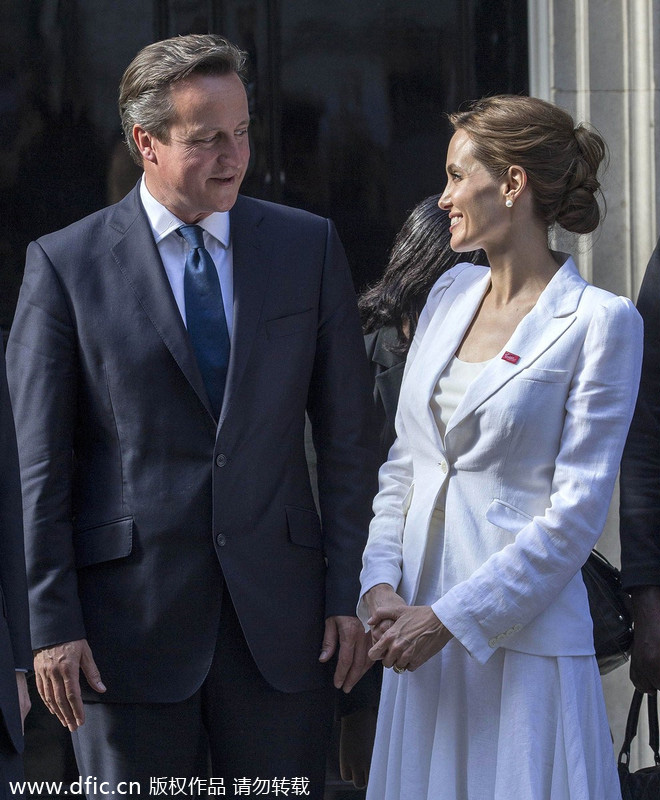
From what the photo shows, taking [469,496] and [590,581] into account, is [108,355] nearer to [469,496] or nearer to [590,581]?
[469,496]

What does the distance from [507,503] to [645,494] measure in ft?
2.03

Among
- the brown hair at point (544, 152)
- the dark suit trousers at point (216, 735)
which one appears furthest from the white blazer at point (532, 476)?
the dark suit trousers at point (216, 735)

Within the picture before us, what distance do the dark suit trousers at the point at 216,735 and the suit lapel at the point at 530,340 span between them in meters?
0.73

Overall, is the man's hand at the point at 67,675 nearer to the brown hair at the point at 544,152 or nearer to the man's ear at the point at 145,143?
the man's ear at the point at 145,143

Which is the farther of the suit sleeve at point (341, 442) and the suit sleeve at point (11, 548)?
the suit sleeve at point (341, 442)

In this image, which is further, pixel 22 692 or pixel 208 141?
pixel 208 141

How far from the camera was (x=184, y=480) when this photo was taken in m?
2.80

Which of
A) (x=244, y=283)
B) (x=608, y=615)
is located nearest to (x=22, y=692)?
(x=244, y=283)

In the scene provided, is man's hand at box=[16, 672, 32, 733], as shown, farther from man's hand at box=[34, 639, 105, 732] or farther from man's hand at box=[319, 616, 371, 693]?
man's hand at box=[319, 616, 371, 693]

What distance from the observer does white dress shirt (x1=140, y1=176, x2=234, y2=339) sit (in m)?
2.92

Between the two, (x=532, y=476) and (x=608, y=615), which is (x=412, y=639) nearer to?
(x=532, y=476)

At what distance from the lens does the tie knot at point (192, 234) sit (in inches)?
115

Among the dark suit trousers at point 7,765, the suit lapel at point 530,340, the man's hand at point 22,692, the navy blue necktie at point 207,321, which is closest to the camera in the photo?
the dark suit trousers at point 7,765

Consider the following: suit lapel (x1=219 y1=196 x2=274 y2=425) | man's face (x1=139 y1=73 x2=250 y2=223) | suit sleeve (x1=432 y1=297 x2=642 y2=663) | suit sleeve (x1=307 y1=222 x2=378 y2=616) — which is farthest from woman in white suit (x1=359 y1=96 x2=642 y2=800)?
man's face (x1=139 y1=73 x2=250 y2=223)
